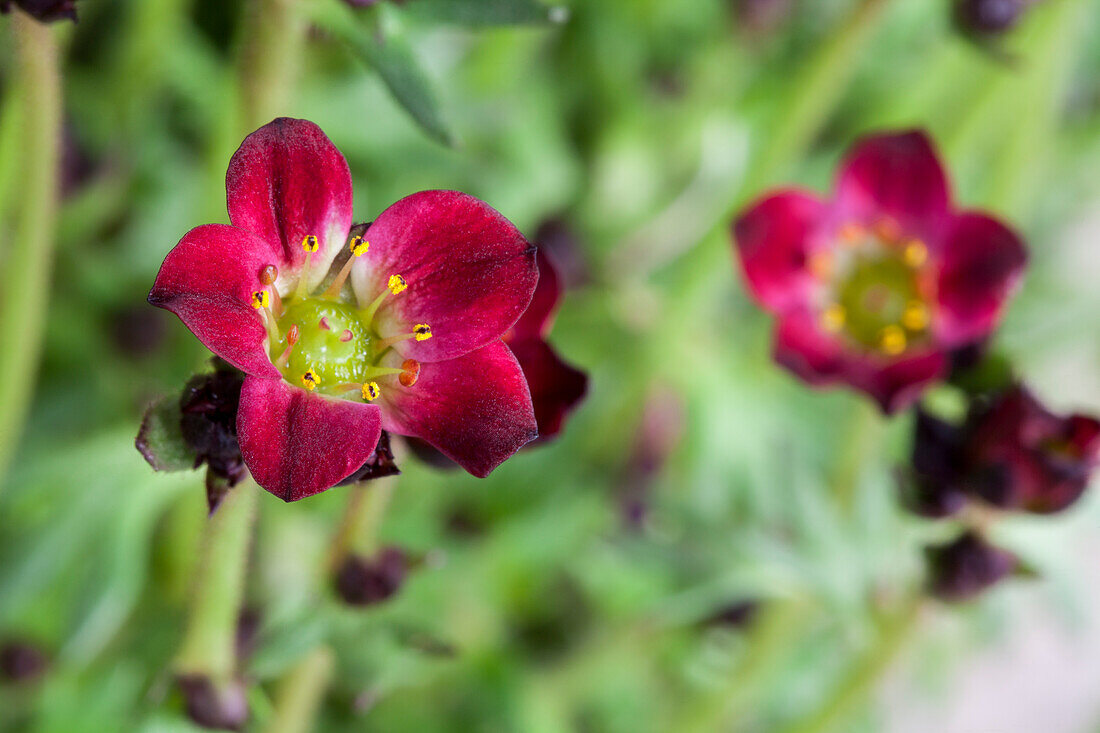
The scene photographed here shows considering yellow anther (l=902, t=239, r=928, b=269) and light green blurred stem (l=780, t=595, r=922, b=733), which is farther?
yellow anther (l=902, t=239, r=928, b=269)

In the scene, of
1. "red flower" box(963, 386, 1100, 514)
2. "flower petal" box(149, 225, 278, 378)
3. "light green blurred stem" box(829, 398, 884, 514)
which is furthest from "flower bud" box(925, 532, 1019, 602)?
"flower petal" box(149, 225, 278, 378)

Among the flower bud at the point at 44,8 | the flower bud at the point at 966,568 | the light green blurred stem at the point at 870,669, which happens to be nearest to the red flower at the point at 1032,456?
the flower bud at the point at 966,568

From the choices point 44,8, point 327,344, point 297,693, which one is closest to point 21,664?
point 297,693

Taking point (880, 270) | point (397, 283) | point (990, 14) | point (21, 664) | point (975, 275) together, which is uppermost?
point (990, 14)

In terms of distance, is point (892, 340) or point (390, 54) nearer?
point (390, 54)

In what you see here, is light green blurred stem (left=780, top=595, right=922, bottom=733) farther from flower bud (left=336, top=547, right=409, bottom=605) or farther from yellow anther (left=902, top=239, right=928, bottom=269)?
flower bud (left=336, top=547, right=409, bottom=605)


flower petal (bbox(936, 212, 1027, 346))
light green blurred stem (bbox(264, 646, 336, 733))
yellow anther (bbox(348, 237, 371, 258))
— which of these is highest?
yellow anther (bbox(348, 237, 371, 258))

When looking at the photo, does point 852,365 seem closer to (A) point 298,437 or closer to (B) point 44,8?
(A) point 298,437
